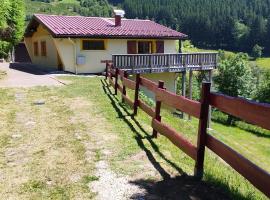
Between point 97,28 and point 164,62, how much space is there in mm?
5933

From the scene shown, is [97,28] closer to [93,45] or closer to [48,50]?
[93,45]

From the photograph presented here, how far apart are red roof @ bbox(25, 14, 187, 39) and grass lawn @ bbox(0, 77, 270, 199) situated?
13.8 m

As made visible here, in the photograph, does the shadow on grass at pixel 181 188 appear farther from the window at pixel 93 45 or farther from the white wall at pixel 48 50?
the white wall at pixel 48 50

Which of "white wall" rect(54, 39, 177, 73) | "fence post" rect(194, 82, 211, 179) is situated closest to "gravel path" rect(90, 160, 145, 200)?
"fence post" rect(194, 82, 211, 179)

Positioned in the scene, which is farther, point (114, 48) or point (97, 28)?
point (114, 48)

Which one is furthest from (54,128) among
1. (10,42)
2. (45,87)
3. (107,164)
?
(10,42)

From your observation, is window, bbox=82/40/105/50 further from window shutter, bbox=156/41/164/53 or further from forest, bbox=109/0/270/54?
forest, bbox=109/0/270/54

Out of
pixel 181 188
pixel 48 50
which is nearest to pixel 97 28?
pixel 48 50

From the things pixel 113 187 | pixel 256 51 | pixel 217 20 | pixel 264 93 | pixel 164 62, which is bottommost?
pixel 264 93

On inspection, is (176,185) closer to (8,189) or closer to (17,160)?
(8,189)

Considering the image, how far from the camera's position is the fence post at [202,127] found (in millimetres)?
5653

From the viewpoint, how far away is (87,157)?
6980 millimetres

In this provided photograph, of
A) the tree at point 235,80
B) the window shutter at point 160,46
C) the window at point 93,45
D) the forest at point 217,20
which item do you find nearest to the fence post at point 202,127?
the window at point 93,45

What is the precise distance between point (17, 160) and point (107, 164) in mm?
1709
